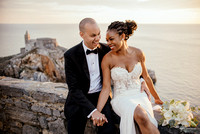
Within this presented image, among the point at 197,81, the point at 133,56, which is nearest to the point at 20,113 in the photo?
the point at 133,56

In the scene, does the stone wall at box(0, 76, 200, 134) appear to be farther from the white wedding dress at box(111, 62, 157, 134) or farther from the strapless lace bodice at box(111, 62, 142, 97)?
the strapless lace bodice at box(111, 62, 142, 97)

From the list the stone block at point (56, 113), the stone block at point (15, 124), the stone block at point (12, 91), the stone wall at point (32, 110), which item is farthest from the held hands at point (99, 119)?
the stone block at point (15, 124)

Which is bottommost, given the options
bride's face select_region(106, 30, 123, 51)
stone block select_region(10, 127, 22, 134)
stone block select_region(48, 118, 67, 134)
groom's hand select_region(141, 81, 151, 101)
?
stone block select_region(10, 127, 22, 134)

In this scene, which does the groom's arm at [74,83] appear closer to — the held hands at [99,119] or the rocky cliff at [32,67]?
the held hands at [99,119]

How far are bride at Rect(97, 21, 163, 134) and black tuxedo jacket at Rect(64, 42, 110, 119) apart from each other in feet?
0.97

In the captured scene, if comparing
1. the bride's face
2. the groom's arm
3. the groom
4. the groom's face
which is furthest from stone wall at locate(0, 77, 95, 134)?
the bride's face

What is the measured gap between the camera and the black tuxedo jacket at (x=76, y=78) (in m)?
2.50

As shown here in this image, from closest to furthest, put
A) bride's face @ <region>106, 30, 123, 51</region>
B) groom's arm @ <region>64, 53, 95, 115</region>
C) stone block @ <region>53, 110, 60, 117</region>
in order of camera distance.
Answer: groom's arm @ <region>64, 53, 95, 115</region>, bride's face @ <region>106, 30, 123, 51</region>, stone block @ <region>53, 110, 60, 117</region>

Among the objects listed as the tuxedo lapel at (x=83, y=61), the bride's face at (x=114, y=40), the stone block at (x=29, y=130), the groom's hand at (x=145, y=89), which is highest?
the bride's face at (x=114, y=40)

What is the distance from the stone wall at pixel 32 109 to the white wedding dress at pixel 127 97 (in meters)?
0.68

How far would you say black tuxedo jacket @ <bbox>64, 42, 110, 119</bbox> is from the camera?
2504 mm

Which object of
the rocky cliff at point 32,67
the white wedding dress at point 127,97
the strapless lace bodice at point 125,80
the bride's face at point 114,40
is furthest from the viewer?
the rocky cliff at point 32,67

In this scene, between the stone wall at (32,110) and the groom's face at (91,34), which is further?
the stone wall at (32,110)

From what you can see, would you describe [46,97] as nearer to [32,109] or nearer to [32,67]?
[32,109]
